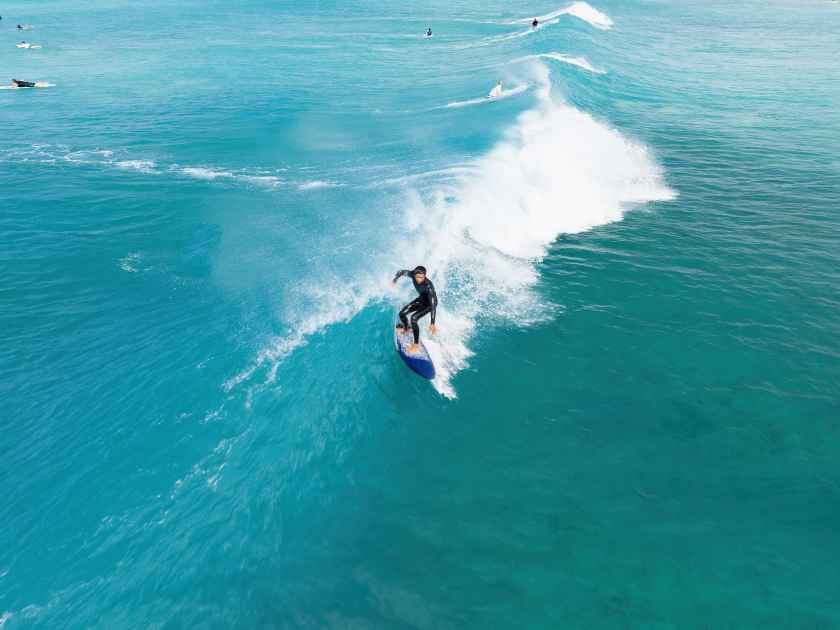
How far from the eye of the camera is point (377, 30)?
97.8 metres

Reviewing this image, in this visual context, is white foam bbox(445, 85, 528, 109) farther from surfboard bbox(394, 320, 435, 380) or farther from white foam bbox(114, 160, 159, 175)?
surfboard bbox(394, 320, 435, 380)

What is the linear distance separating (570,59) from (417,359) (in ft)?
215

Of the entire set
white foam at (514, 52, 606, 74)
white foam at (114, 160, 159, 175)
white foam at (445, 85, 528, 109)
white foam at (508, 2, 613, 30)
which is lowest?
white foam at (114, 160, 159, 175)

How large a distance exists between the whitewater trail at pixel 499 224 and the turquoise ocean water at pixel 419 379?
227mm

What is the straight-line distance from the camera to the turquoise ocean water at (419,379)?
1269cm

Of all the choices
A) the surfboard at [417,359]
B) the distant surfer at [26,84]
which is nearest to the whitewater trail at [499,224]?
the surfboard at [417,359]

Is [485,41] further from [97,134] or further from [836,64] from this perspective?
[97,134]

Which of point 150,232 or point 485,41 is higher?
point 485,41

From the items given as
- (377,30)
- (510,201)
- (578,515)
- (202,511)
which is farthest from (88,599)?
(377,30)

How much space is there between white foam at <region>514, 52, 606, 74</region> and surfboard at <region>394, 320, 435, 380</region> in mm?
60313

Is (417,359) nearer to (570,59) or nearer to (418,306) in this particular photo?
(418,306)

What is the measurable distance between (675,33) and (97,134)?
104 m

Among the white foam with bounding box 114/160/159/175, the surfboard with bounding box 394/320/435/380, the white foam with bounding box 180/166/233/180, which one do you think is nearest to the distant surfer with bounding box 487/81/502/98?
the white foam with bounding box 180/166/233/180

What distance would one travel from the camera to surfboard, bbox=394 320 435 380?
18.3 m
